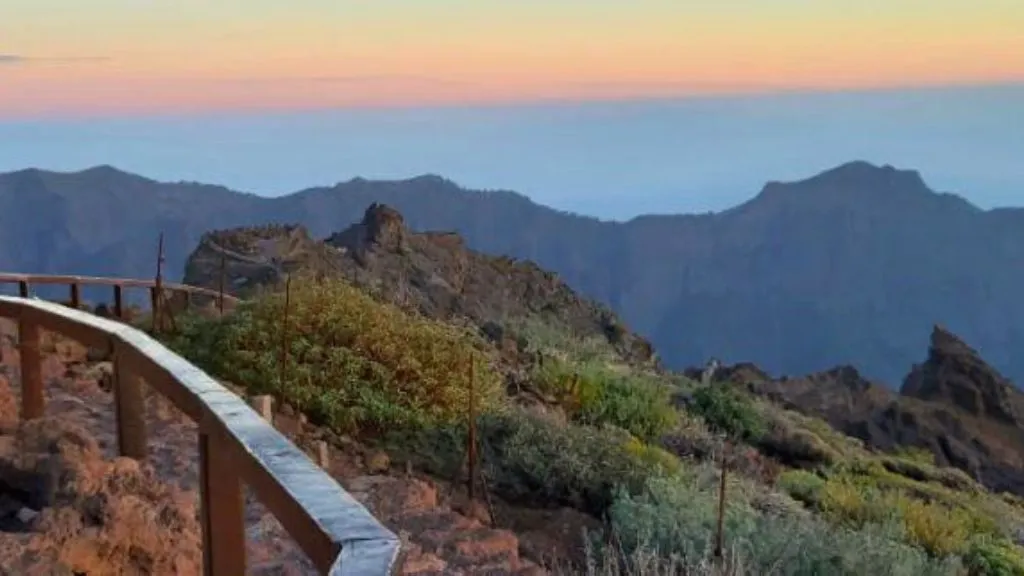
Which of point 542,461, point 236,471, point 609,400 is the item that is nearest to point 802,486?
point 609,400

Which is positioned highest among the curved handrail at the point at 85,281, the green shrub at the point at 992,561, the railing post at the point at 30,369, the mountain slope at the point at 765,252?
the railing post at the point at 30,369

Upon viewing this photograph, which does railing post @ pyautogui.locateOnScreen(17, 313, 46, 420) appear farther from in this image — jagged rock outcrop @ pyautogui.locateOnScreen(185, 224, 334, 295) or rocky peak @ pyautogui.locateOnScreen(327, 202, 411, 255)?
rocky peak @ pyautogui.locateOnScreen(327, 202, 411, 255)

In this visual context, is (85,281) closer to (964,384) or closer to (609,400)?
(609,400)

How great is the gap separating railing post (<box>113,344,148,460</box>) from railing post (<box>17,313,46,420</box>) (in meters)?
1.59

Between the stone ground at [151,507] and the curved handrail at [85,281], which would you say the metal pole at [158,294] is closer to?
the curved handrail at [85,281]

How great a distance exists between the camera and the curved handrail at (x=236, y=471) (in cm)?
309

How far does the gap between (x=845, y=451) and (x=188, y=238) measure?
8982 centimetres

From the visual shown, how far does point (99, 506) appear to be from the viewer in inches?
218

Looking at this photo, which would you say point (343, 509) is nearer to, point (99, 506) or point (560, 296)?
point (99, 506)

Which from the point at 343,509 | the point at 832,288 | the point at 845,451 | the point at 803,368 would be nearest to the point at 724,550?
the point at 343,509

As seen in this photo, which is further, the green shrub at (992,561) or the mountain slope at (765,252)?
the mountain slope at (765,252)

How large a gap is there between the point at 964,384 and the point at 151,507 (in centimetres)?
3372

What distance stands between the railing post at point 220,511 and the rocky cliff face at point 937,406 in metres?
26.3

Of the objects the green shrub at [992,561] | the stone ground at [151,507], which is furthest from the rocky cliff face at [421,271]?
the stone ground at [151,507]
